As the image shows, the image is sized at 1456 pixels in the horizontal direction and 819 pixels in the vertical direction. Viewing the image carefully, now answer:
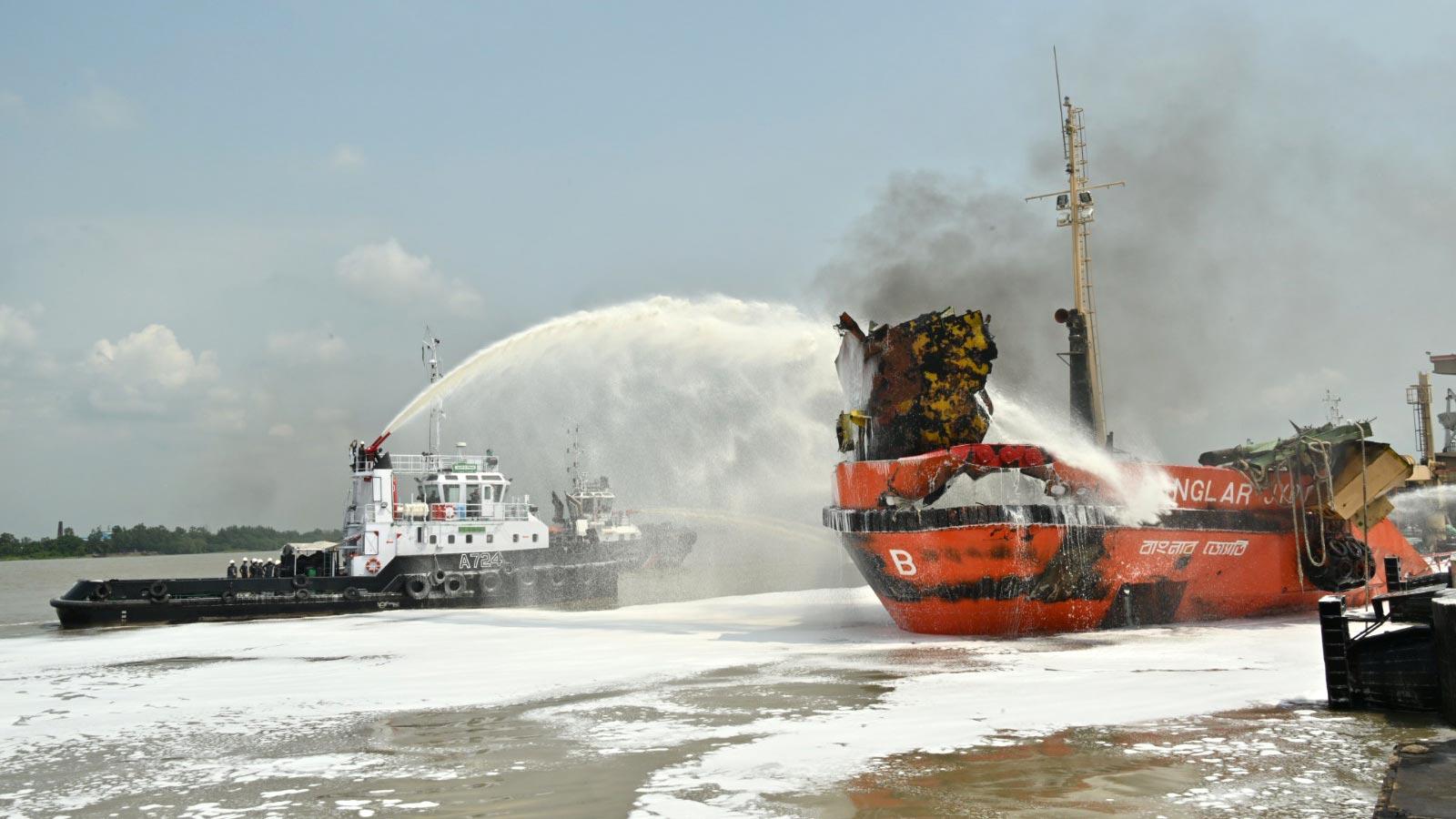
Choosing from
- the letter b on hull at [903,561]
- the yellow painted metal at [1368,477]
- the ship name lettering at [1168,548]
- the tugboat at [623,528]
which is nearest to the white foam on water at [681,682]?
the letter b on hull at [903,561]

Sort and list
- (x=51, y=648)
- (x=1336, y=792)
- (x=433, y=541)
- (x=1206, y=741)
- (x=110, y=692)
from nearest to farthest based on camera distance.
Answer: (x=1336, y=792) → (x=1206, y=741) → (x=110, y=692) → (x=51, y=648) → (x=433, y=541)

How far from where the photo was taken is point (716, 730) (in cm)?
859

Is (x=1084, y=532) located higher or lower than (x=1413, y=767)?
higher

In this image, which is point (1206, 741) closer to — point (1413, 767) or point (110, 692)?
point (1413, 767)

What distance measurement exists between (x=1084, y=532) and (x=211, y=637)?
54.2 ft

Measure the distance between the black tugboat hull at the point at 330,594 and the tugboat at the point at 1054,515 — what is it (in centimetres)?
1305

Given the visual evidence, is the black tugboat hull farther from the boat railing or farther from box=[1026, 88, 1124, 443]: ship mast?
box=[1026, 88, 1124, 443]: ship mast

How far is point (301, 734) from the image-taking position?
9.12 meters

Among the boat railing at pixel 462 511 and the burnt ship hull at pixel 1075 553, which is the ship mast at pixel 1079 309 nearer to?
the burnt ship hull at pixel 1075 553

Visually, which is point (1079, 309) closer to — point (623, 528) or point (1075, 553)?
point (1075, 553)

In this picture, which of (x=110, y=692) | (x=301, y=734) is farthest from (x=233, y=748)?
(x=110, y=692)

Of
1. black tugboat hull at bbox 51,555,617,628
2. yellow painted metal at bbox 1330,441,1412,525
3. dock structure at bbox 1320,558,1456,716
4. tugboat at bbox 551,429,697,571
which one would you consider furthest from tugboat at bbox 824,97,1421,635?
tugboat at bbox 551,429,697,571

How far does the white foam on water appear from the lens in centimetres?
777

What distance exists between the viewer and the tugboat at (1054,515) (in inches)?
563
